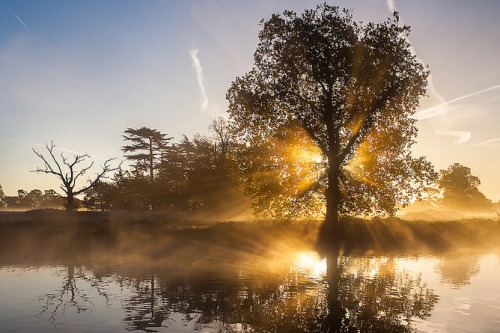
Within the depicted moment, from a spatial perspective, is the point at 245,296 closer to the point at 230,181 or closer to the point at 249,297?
the point at 249,297

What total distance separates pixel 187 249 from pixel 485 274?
16.2 meters

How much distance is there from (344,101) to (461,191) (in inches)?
4048

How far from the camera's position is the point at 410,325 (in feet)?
30.8

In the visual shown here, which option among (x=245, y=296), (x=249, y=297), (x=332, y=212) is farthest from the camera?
(x=332, y=212)

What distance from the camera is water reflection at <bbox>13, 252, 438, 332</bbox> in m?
9.30

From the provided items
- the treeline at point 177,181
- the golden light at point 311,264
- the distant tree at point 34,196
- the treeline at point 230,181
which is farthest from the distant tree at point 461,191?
the distant tree at point 34,196

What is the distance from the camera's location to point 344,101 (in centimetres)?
2870

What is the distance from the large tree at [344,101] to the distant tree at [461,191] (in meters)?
98.1

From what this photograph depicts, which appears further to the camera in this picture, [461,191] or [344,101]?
[461,191]

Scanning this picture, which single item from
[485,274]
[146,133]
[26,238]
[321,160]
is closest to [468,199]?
[146,133]

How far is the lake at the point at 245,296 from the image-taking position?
Answer: 9188mm

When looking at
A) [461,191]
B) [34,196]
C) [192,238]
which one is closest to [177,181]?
[192,238]

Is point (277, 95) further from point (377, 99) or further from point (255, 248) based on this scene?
point (255, 248)

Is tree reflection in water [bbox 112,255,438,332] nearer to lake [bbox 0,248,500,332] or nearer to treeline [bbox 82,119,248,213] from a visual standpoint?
lake [bbox 0,248,500,332]
